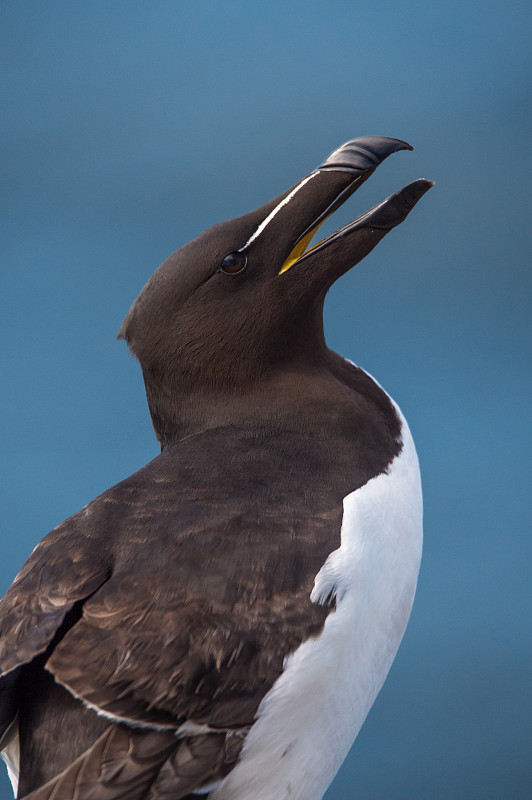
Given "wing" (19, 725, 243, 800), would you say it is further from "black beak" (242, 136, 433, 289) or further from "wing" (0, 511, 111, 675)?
"black beak" (242, 136, 433, 289)

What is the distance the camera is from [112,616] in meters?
1.88

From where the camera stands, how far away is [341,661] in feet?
6.64

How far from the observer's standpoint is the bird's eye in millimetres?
2293

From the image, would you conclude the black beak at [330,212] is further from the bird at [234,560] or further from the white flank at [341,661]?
the white flank at [341,661]

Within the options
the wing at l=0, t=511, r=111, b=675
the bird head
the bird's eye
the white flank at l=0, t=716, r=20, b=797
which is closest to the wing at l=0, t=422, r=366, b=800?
the wing at l=0, t=511, r=111, b=675

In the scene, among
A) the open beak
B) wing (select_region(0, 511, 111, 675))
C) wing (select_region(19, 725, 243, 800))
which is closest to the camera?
wing (select_region(19, 725, 243, 800))

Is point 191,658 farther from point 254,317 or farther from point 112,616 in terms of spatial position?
point 254,317

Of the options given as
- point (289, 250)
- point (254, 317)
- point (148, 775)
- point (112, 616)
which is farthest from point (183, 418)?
point (148, 775)

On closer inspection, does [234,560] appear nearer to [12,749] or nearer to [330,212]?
[12,749]

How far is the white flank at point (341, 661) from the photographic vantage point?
1935mm

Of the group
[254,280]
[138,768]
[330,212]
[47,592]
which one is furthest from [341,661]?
[330,212]

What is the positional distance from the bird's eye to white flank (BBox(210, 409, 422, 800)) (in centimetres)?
56

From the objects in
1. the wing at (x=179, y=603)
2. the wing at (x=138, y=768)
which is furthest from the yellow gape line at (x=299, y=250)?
the wing at (x=138, y=768)

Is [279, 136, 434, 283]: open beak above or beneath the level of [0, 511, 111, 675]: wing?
above
